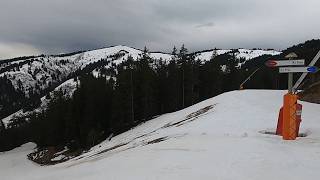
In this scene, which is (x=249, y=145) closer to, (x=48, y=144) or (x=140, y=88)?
(x=140, y=88)

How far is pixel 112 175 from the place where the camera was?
1228 centimetres

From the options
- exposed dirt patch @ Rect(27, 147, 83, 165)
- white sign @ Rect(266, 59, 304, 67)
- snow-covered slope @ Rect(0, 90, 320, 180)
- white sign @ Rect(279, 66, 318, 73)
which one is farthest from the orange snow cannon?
exposed dirt patch @ Rect(27, 147, 83, 165)

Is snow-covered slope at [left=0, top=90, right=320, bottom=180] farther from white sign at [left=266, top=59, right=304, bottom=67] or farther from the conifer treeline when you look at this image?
the conifer treeline

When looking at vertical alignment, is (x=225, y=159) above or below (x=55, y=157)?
above

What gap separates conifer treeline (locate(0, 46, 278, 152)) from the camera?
6562cm

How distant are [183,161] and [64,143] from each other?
69.5 meters

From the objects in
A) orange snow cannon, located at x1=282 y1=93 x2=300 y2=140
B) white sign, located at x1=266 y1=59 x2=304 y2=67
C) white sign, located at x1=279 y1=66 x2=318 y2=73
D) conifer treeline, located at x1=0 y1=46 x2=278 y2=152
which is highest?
white sign, located at x1=266 y1=59 x2=304 y2=67

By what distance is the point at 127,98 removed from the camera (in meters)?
65.4

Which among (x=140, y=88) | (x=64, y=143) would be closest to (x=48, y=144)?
(x=64, y=143)

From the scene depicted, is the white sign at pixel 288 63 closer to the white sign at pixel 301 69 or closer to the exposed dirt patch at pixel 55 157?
the white sign at pixel 301 69

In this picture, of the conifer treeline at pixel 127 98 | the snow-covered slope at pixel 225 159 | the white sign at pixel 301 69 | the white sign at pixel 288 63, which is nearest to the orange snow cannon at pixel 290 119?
the snow-covered slope at pixel 225 159

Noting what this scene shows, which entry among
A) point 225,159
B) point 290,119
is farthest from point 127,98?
point 225,159

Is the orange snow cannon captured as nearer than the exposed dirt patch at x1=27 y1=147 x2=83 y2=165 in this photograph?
Yes

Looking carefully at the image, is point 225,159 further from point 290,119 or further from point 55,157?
point 55,157
